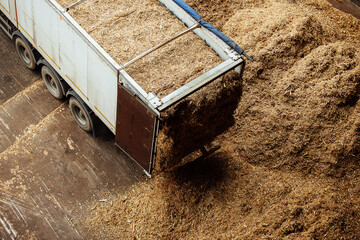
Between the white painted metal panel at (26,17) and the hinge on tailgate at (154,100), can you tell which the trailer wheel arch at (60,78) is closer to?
the white painted metal panel at (26,17)

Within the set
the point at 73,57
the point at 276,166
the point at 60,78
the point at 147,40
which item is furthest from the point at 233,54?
the point at 60,78

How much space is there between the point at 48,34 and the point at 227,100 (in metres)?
4.48

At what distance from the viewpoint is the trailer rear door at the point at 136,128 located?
816 cm

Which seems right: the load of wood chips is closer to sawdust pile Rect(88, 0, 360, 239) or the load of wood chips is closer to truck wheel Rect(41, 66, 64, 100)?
sawdust pile Rect(88, 0, 360, 239)

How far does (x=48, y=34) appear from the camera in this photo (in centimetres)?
992

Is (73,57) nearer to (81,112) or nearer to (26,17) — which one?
(81,112)

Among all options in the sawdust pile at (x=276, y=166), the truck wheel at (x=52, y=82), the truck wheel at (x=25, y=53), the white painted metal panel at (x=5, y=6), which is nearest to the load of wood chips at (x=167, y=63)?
the sawdust pile at (x=276, y=166)

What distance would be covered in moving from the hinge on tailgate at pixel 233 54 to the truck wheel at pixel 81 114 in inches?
155

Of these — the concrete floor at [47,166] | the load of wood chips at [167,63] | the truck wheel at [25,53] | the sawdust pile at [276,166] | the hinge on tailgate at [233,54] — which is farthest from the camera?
the truck wheel at [25,53]

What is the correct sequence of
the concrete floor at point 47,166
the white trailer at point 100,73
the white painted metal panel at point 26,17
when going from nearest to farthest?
the white trailer at point 100,73 → the concrete floor at point 47,166 → the white painted metal panel at point 26,17

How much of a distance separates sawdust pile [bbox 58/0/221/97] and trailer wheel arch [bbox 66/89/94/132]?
2256mm

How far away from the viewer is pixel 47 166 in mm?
10648

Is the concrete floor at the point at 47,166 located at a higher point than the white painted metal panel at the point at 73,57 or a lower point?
lower

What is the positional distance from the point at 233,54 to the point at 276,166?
10.5ft
